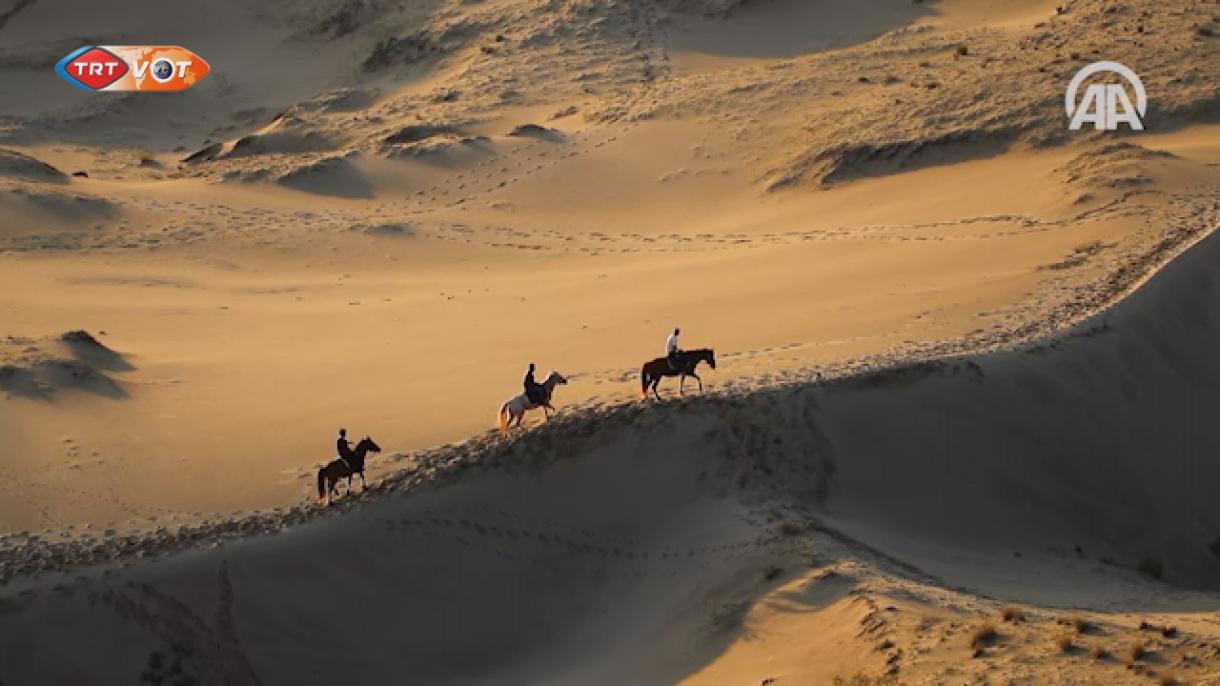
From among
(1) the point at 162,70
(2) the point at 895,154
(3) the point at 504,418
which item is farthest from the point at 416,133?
(3) the point at 504,418

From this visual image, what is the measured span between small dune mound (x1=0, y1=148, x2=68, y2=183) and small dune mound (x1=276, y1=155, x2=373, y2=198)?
4.64 m

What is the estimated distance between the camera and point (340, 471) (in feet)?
47.0

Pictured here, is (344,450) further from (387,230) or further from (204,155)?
(204,155)

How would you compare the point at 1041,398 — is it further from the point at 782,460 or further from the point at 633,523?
the point at 633,523

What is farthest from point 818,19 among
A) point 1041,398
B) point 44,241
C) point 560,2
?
point 1041,398

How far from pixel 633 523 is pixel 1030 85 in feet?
63.0

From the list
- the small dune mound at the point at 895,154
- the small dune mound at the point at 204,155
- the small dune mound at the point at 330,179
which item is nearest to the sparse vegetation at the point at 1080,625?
the small dune mound at the point at 895,154

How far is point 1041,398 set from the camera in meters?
16.2

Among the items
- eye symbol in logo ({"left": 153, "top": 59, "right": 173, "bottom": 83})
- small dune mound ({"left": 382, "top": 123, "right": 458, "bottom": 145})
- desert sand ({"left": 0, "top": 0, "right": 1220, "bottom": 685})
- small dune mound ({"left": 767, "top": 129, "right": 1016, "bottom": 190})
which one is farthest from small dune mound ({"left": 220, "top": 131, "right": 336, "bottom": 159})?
small dune mound ({"left": 767, "top": 129, "right": 1016, "bottom": 190})

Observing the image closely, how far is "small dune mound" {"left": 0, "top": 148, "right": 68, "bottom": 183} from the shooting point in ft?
96.5

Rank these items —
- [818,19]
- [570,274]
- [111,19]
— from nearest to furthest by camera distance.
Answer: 1. [570,274]
2. [818,19]
3. [111,19]

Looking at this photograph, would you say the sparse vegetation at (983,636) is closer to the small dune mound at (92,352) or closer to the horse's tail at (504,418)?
the horse's tail at (504,418)

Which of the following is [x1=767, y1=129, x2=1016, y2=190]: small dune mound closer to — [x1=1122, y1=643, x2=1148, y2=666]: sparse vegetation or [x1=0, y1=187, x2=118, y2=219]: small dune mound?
[x1=0, y1=187, x2=118, y2=219]: small dune mound

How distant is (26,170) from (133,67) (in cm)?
1552
